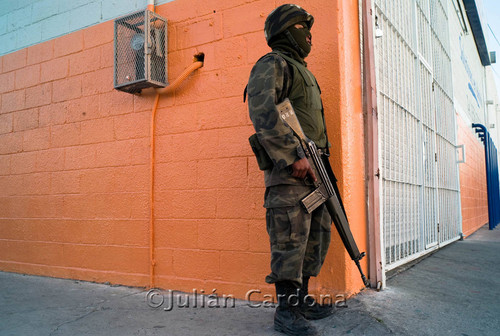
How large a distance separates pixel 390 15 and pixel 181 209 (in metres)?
2.49

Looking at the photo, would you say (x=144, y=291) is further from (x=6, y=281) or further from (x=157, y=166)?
(x=6, y=281)

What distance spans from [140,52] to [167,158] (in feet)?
2.87

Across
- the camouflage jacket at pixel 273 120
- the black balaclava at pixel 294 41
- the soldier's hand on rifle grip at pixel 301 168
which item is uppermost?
the black balaclava at pixel 294 41

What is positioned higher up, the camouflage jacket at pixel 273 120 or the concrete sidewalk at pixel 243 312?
the camouflage jacket at pixel 273 120

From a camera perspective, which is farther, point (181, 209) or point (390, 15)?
point (390, 15)

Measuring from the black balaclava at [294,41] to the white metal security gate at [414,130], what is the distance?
1.04m

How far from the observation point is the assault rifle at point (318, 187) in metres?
1.99

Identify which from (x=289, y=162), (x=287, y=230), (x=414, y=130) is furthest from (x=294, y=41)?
(x=414, y=130)

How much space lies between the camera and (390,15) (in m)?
3.47

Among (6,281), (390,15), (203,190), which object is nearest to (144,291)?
(203,190)

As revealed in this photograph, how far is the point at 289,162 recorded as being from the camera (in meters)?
1.92

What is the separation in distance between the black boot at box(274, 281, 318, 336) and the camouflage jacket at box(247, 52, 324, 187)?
1.78 ft

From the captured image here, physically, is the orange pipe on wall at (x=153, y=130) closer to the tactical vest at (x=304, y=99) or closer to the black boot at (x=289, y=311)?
the tactical vest at (x=304, y=99)

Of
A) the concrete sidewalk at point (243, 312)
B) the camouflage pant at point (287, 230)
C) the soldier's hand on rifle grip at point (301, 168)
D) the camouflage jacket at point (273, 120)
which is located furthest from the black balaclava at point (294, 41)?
the concrete sidewalk at point (243, 312)
